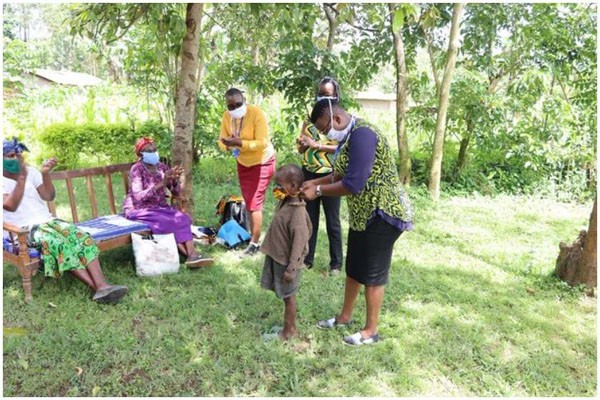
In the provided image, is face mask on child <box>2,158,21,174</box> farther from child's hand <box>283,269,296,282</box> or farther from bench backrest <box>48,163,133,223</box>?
child's hand <box>283,269,296,282</box>

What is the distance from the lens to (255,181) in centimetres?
501

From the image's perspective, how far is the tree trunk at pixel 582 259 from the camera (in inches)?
169

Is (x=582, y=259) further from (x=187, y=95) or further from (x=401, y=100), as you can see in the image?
(x=401, y=100)

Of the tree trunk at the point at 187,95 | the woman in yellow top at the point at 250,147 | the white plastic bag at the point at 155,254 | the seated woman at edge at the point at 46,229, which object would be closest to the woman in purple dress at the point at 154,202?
the white plastic bag at the point at 155,254

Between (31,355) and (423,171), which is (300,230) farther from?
(423,171)

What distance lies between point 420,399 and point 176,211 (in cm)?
291

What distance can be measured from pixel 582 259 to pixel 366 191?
8.21 ft

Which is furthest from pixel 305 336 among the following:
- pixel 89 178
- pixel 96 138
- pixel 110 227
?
pixel 96 138

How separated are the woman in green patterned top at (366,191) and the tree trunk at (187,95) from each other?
95.2 inches

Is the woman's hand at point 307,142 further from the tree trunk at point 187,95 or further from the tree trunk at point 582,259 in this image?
the tree trunk at point 582,259

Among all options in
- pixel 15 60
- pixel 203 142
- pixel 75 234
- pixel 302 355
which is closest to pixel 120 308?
pixel 75 234

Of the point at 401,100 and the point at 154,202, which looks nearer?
the point at 154,202

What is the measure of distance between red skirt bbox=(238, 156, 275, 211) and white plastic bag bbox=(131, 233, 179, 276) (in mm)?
906

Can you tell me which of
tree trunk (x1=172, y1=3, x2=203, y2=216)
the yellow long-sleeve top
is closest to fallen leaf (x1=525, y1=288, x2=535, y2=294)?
the yellow long-sleeve top
